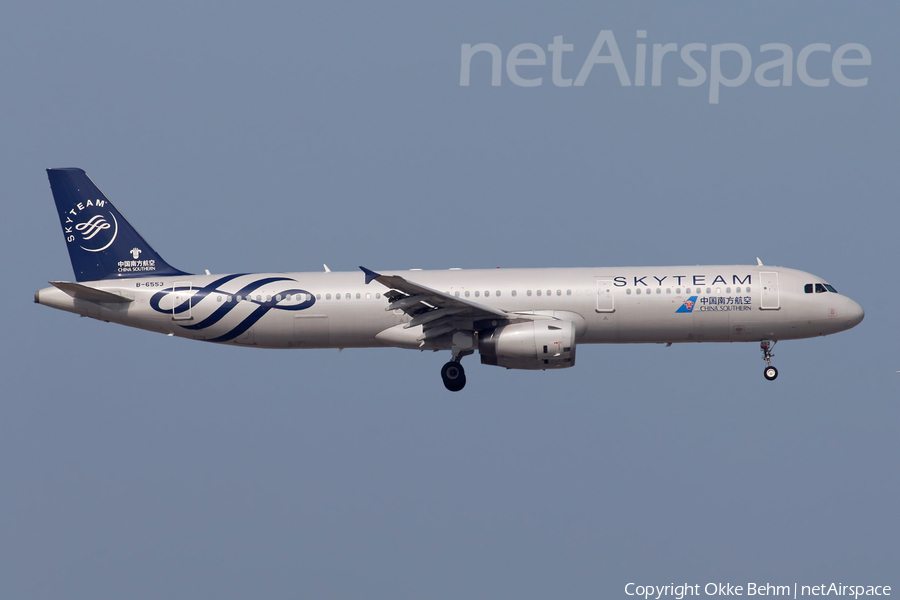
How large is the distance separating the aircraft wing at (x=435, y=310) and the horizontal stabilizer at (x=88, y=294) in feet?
34.1

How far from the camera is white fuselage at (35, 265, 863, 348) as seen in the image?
3612 centimetres

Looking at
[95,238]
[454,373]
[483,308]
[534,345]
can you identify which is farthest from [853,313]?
[95,238]

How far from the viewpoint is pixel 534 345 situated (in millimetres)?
34406

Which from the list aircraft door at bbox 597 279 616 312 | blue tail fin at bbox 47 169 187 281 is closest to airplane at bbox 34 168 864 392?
aircraft door at bbox 597 279 616 312

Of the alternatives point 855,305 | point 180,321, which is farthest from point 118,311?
point 855,305

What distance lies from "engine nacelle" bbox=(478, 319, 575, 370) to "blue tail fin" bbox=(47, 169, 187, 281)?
13.8 meters

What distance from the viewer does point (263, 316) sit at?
3716 cm

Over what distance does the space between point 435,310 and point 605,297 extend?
21.3 feet

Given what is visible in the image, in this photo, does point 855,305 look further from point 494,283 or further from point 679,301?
point 494,283

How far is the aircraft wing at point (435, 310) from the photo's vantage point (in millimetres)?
34281

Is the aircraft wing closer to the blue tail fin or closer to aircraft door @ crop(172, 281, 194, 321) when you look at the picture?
aircraft door @ crop(172, 281, 194, 321)

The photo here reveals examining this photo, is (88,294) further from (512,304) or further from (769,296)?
(769,296)

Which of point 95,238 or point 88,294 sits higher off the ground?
point 95,238

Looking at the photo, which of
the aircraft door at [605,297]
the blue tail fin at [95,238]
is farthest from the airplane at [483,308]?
the blue tail fin at [95,238]
